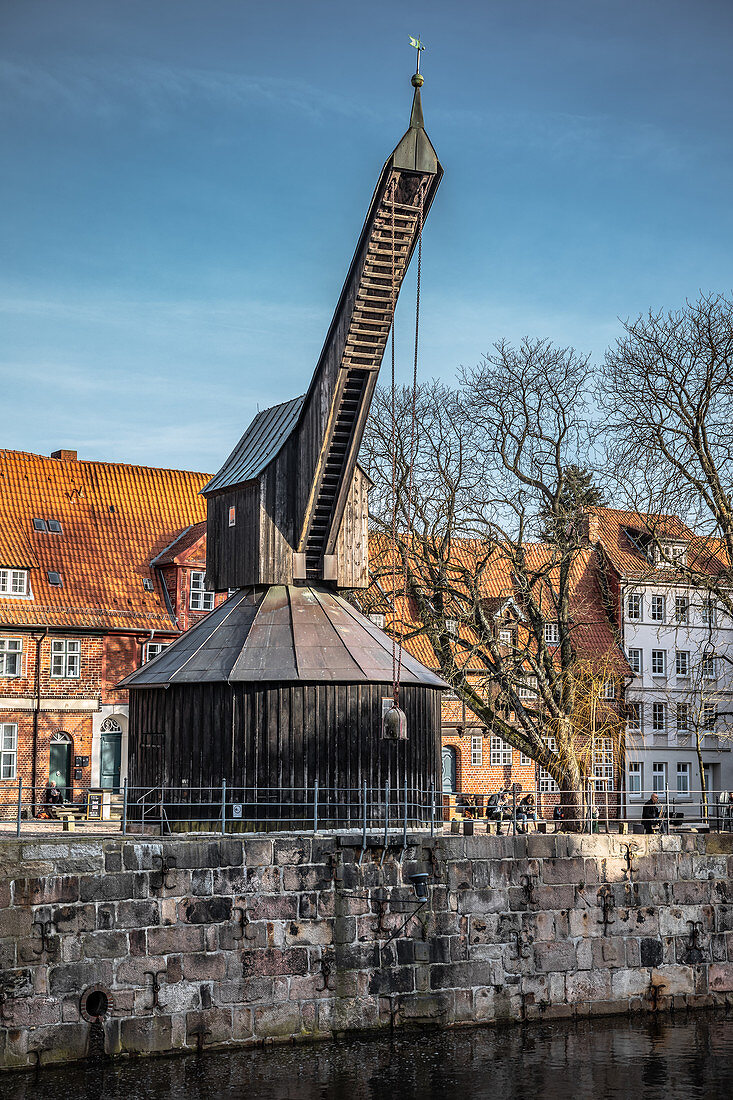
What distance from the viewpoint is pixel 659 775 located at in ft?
150

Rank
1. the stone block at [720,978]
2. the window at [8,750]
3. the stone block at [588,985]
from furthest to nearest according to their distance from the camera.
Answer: the window at [8,750] < the stone block at [720,978] < the stone block at [588,985]

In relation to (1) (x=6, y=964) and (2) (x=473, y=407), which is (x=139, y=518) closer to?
(2) (x=473, y=407)

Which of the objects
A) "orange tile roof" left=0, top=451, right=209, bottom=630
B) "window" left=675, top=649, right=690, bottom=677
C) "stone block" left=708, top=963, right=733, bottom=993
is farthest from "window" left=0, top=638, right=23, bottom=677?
"window" left=675, top=649, right=690, bottom=677

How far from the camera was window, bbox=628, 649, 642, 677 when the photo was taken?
1801 inches

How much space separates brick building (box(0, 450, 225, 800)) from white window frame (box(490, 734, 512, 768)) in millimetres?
10389

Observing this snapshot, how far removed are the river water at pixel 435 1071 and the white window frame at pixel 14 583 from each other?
20.3 metres

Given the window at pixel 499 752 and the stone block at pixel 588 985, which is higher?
the window at pixel 499 752

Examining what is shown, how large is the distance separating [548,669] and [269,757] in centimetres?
982

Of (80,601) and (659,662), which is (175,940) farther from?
(659,662)

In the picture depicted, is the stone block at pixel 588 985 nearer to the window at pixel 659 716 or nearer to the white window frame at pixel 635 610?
the window at pixel 659 716

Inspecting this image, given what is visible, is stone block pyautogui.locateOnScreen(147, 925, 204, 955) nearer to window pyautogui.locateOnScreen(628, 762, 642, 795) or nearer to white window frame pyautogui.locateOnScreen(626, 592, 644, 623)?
window pyautogui.locateOnScreen(628, 762, 642, 795)

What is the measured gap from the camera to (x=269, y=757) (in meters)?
23.2

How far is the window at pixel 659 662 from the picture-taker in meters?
46.1

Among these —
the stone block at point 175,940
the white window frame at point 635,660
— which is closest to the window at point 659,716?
the white window frame at point 635,660
